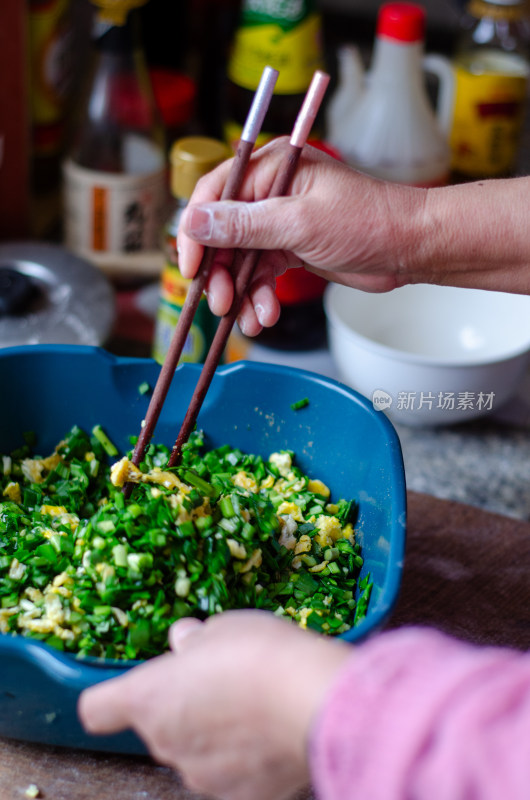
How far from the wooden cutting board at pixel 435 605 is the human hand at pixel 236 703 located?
182 millimetres

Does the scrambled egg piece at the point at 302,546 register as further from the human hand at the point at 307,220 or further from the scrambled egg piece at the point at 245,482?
the human hand at the point at 307,220

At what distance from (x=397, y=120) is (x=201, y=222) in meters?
0.76

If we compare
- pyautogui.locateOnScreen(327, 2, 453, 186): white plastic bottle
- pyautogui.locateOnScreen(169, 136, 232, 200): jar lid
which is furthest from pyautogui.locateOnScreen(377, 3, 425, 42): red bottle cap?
pyautogui.locateOnScreen(169, 136, 232, 200): jar lid

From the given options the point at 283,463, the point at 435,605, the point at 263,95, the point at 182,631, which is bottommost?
the point at 435,605

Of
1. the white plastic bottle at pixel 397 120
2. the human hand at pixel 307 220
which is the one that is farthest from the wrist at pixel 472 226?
the white plastic bottle at pixel 397 120

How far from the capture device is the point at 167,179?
1490 millimetres

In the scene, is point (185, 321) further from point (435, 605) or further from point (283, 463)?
point (435, 605)

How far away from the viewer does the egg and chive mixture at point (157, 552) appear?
668 millimetres

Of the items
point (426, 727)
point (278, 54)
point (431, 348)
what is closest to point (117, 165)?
point (278, 54)

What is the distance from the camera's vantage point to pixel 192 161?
1.03m

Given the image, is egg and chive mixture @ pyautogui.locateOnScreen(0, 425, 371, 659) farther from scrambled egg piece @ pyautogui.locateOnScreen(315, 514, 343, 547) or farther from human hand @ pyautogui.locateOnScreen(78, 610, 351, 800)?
human hand @ pyautogui.locateOnScreen(78, 610, 351, 800)

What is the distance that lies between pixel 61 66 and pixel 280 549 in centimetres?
108

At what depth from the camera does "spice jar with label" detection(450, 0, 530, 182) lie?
4.69 ft

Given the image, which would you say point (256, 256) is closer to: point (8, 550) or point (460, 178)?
point (8, 550)
